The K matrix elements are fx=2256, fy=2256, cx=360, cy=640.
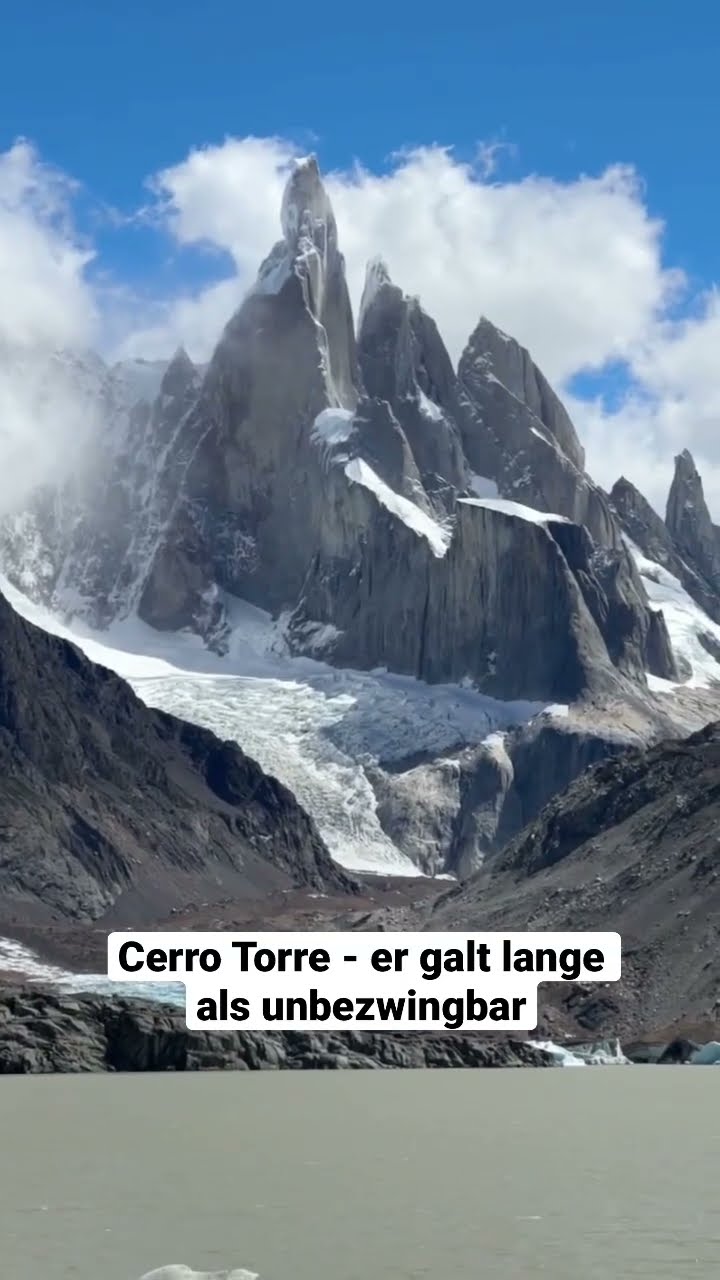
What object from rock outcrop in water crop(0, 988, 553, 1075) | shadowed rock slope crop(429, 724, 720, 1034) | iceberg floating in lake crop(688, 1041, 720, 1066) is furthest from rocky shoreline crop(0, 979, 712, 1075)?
shadowed rock slope crop(429, 724, 720, 1034)

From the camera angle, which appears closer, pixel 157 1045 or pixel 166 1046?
pixel 157 1045

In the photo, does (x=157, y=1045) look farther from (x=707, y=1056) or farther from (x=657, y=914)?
(x=657, y=914)

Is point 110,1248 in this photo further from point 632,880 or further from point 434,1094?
point 632,880

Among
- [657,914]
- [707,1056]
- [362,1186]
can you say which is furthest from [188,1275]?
[657,914]

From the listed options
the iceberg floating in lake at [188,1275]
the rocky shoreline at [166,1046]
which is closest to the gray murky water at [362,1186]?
the iceberg floating in lake at [188,1275]

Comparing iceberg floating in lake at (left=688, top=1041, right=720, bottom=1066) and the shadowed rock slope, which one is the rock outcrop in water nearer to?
iceberg floating in lake at (left=688, top=1041, right=720, bottom=1066)
